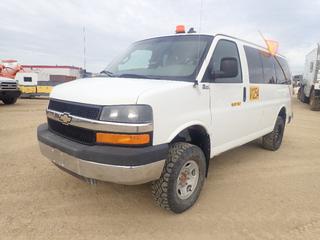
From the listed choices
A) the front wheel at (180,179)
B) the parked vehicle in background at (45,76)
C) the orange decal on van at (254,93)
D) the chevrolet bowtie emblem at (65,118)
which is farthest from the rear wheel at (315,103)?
the parked vehicle in background at (45,76)

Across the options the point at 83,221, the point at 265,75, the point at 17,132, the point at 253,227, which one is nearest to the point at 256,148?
the point at 265,75

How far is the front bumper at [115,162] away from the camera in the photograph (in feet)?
8.87

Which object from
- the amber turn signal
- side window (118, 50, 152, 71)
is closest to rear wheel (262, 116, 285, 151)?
side window (118, 50, 152, 71)

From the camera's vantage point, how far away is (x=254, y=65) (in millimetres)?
4855

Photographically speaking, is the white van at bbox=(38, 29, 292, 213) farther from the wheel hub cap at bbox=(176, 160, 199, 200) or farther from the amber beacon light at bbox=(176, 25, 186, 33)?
the amber beacon light at bbox=(176, 25, 186, 33)

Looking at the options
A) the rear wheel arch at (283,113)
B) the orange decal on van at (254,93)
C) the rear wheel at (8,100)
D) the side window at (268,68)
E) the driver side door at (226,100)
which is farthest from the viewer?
the rear wheel at (8,100)

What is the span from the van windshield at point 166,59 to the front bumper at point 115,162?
1.08 metres

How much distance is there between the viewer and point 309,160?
18.8 feet

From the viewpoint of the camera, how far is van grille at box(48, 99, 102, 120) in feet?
9.21

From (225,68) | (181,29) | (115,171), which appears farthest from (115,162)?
(181,29)

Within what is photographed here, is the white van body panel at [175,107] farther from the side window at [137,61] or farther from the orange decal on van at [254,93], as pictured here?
the orange decal on van at [254,93]

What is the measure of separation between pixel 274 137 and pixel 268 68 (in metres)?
1.57

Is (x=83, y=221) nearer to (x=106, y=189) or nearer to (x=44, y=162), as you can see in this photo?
(x=106, y=189)

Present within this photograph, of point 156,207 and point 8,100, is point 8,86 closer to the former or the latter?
point 8,100
